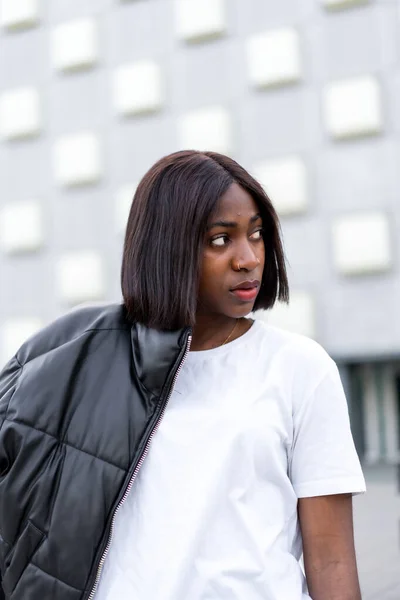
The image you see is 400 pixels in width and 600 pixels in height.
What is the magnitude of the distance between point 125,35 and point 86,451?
6.93 metres

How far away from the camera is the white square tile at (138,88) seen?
25.3 ft

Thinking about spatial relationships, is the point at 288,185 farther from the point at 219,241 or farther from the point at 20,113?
the point at 219,241

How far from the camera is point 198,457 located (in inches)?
54.6

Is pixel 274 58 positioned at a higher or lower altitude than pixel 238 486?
higher

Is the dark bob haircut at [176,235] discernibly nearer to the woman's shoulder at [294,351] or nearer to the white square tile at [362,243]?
the woman's shoulder at [294,351]

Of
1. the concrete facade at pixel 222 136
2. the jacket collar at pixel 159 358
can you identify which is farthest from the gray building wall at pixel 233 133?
the jacket collar at pixel 159 358

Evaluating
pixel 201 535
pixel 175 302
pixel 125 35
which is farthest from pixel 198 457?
pixel 125 35

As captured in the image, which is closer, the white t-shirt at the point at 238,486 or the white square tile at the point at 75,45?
the white t-shirt at the point at 238,486

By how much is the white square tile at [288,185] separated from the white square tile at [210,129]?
0.44m

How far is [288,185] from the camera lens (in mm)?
7273

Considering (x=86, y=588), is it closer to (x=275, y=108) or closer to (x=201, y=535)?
(x=201, y=535)

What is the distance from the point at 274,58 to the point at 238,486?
6365 millimetres

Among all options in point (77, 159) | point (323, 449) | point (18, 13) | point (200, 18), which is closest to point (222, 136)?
point (200, 18)

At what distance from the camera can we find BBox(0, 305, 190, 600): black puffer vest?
1.38 meters
